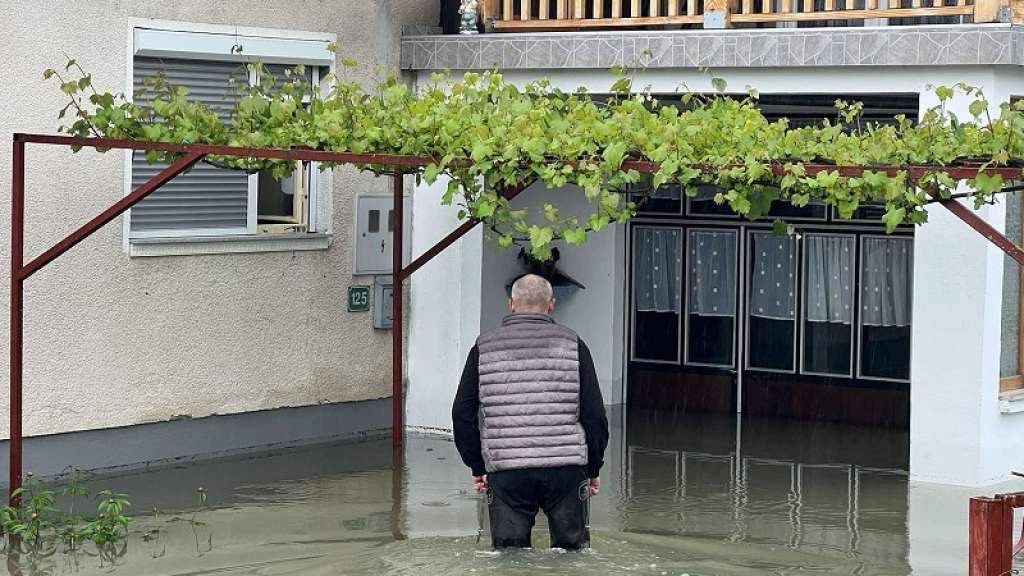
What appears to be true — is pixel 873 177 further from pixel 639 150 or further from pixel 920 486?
pixel 920 486

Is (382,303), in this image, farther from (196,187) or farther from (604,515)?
(604,515)

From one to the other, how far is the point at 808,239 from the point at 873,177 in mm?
7427

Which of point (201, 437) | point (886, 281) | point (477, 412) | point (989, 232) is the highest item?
point (989, 232)

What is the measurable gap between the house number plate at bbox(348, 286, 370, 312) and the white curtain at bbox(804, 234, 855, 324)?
13.1 ft

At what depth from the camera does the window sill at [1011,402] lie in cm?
1250

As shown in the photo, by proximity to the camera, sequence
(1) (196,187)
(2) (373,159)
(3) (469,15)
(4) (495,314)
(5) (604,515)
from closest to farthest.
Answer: (2) (373,159) < (5) (604,515) < (1) (196,187) < (3) (469,15) < (4) (495,314)

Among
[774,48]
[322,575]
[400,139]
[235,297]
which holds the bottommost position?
[322,575]

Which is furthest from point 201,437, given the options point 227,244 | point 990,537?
point 990,537

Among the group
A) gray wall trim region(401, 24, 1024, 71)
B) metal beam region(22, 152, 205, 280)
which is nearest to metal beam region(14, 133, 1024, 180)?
metal beam region(22, 152, 205, 280)

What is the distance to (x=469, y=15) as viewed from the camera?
14.5m

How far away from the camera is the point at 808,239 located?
1616 cm

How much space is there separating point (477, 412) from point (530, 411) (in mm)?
288

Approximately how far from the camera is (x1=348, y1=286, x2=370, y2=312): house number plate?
1470 cm

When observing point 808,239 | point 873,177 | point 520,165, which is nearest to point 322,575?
point 520,165
